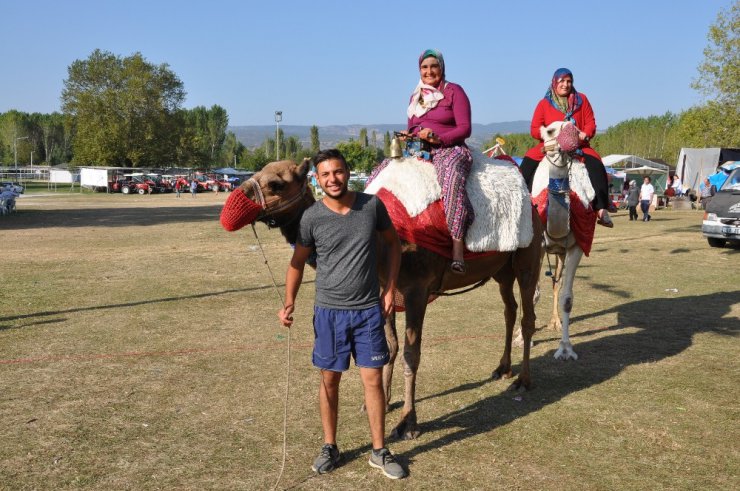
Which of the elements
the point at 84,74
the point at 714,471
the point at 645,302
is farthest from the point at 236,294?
the point at 84,74

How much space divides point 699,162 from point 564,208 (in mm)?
34327

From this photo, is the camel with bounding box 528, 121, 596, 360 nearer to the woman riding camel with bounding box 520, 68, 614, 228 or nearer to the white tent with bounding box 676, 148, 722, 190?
the woman riding camel with bounding box 520, 68, 614, 228

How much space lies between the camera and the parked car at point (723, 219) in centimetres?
1691

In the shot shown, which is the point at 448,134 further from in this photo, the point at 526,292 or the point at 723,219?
the point at 723,219

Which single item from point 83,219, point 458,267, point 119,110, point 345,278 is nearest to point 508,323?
point 458,267

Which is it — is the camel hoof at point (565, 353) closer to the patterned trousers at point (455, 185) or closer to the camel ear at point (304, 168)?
the patterned trousers at point (455, 185)

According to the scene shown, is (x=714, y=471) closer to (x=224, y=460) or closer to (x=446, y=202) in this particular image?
(x=446, y=202)

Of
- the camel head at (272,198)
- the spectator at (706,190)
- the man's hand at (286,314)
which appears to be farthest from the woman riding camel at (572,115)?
the spectator at (706,190)

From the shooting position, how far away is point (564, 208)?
23.9 ft

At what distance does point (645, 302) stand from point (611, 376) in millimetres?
4333

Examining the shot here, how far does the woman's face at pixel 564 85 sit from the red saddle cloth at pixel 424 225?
283cm

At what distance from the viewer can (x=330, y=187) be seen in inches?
162

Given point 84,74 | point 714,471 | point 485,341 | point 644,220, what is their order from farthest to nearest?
point 84,74 < point 644,220 < point 485,341 < point 714,471

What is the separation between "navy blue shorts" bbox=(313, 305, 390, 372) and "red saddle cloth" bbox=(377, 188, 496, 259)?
103 cm
